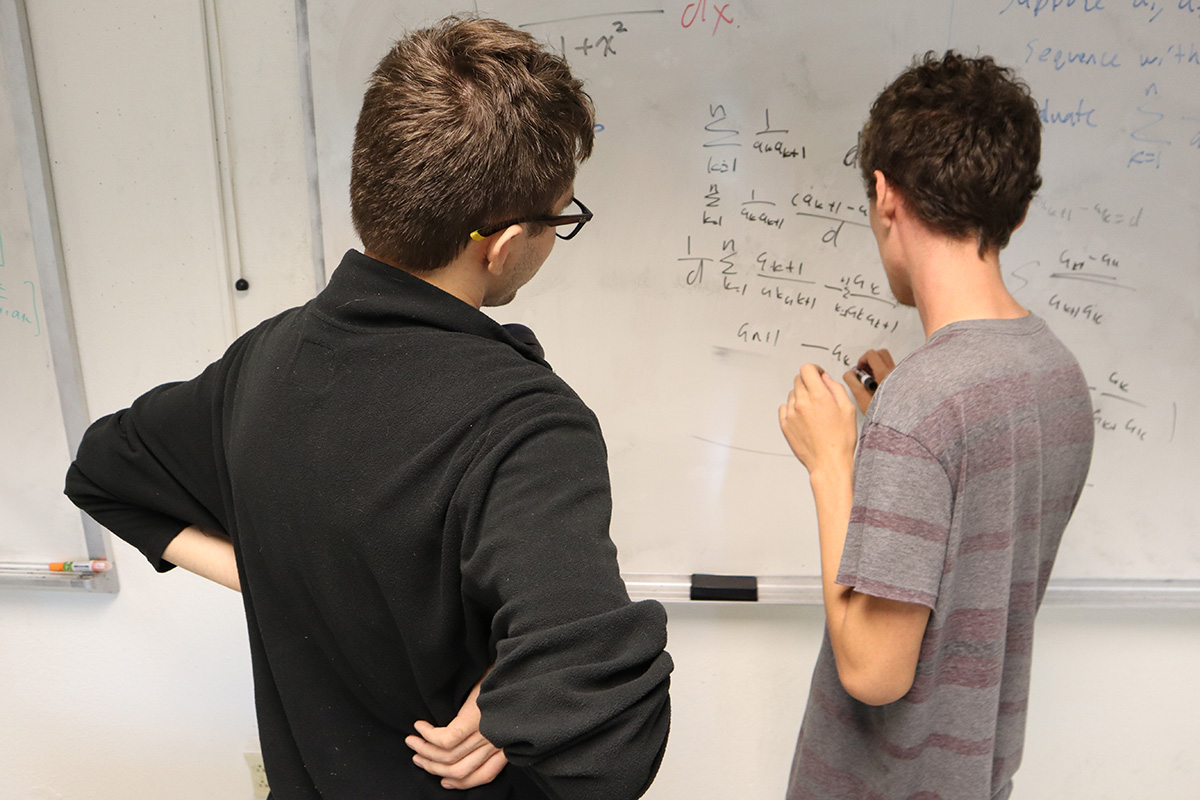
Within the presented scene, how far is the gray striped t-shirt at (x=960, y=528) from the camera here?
2.72 ft

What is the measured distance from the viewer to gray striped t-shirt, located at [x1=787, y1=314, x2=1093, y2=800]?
83cm

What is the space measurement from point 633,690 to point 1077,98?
119 cm

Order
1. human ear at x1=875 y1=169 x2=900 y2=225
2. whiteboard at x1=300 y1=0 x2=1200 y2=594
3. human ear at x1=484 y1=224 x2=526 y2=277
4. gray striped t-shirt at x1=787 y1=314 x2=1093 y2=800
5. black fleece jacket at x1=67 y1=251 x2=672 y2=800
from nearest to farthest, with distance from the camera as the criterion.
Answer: black fleece jacket at x1=67 y1=251 x2=672 y2=800 < human ear at x1=484 y1=224 x2=526 y2=277 < gray striped t-shirt at x1=787 y1=314 x2=1093 y2=800 < human ear at x1=875 y1=169 x2=900 y2=225 < whiteboard at x1=300 y1=0 x2=1200 y2=594

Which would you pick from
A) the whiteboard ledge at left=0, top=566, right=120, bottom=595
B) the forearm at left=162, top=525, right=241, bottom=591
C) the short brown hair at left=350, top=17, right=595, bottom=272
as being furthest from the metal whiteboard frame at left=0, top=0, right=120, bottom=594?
the short brown hair at left=350, top=17, right=595, bottom=272

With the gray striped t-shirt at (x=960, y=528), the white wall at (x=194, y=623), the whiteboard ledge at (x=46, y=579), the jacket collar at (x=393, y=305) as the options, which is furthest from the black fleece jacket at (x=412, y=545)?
the whiteboard ledge at (x=46, y=579)

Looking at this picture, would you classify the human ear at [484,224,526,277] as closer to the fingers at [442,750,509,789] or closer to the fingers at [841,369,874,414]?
the fingers at [442,750,509,789]

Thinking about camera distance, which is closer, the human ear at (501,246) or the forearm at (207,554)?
the human ear at (501,246)

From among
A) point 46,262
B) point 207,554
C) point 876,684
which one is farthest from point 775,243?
point 46,262

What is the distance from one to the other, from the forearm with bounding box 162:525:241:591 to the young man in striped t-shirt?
66cm

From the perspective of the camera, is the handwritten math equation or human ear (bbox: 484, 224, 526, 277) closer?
human ear (bbox: 484, 224, 526, 277)

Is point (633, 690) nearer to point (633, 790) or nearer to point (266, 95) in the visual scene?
point (633, 790)

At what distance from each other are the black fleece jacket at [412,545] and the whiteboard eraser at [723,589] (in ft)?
2.26

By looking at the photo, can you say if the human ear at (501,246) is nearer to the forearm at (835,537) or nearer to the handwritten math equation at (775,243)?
the forearm at (835,537)

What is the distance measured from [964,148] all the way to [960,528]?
0.41 m
